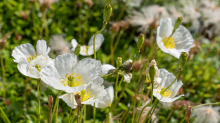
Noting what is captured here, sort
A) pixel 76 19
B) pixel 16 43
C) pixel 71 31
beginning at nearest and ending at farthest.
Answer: pixel 16 43 → pixel 71 31 → pixel 76 19

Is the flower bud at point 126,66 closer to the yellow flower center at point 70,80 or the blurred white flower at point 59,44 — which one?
the yellow flower center at point 70,80

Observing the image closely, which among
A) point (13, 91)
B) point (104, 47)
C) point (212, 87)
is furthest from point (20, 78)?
point (212, 87)

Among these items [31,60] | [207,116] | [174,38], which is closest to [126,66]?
[31,60]

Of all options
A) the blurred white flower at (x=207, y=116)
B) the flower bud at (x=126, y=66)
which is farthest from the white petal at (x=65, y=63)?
the blurred white flower at (x=207, y=116)

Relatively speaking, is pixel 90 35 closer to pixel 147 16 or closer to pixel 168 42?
pixel 147 16

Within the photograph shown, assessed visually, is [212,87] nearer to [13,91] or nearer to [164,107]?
[164,107]
